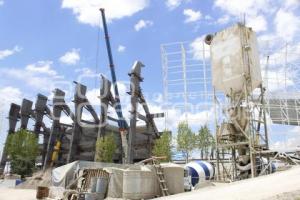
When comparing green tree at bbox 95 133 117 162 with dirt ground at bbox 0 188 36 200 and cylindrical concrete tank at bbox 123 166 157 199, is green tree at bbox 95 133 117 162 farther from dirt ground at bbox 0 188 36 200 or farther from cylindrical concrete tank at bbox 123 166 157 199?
cylindrical concrete tank at bbox 123 166 157 199

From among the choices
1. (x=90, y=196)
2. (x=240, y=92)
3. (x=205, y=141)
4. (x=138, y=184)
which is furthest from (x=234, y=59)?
(x=205, y=141)

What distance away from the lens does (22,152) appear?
76.1 metres

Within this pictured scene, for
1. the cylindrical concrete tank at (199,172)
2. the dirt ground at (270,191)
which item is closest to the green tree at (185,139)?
the cylindrical concrete tank at (199,172)

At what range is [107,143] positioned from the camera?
72375 mm

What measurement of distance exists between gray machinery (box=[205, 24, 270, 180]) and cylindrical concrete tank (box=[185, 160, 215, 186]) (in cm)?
284

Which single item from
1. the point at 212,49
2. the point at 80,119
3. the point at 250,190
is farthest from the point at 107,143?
the point at 250,190

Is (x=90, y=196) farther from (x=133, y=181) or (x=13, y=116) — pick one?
(x=13, y=116)

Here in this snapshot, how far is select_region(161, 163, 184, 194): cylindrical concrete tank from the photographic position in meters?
23.1

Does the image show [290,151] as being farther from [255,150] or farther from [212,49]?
[212,49]

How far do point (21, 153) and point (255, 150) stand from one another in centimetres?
5980

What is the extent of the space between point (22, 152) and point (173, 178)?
6001 centimetres

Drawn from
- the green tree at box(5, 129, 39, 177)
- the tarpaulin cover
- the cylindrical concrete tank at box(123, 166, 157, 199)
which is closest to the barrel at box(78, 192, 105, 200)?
the cylindrical concrete tank at box(123, 166, 157, 199)

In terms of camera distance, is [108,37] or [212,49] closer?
[212,49]

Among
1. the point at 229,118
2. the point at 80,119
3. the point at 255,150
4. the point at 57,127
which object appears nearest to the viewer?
the point at 255,150
